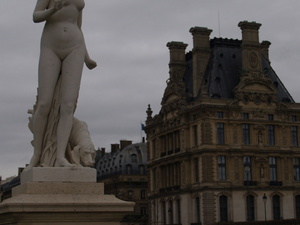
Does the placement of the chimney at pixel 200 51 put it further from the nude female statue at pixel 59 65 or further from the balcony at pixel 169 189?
the nude female statue at pixel 59 65

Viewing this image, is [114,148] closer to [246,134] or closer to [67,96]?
[246,134]

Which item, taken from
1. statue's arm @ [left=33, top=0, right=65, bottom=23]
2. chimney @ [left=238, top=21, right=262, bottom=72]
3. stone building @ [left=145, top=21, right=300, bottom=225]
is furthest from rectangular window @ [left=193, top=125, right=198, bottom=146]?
statue's arm @ [left=33, top=0, right=65, bottom=23]

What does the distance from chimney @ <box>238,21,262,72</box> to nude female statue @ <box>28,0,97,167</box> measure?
69451 mm

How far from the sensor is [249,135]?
77625 millimetres

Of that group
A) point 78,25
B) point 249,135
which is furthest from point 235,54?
point 78,25

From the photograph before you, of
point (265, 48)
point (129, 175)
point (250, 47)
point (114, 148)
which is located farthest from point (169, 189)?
point (114, 148)

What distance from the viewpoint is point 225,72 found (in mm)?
81312

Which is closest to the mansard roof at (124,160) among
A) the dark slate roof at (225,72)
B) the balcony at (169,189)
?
the balcony at (169,189)

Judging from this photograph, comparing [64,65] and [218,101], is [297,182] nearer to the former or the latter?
[218,101]

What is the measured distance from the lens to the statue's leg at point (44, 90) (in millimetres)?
10688

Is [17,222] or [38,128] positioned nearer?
[17,222]

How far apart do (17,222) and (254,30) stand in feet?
237

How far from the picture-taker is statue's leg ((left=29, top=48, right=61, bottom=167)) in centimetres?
1069

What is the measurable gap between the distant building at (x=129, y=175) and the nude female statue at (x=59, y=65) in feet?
312
